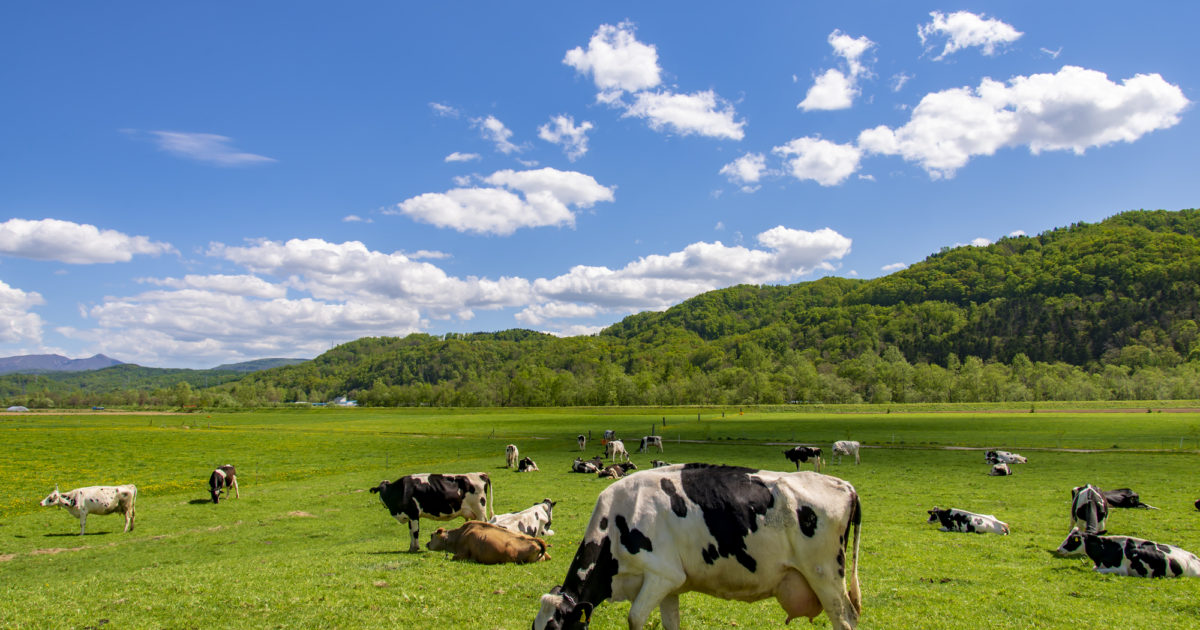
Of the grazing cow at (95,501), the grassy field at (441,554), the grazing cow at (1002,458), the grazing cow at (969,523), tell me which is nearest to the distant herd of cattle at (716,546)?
the grassy field at (441,554)

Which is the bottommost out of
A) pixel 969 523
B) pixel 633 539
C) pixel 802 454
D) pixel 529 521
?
pixel 802 454

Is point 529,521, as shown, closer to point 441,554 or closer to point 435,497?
point 441,554

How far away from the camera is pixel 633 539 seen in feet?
22.0

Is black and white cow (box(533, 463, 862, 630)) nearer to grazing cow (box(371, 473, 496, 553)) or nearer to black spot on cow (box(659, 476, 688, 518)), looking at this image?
black spot on cow (box(659, 476, 688, 518))

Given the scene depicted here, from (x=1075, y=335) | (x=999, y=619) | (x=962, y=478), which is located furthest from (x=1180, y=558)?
(x=1075, y=335)

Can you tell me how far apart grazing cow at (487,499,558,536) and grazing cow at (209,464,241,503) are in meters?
16.1

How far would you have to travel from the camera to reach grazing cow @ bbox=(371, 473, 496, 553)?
15367 millimetres

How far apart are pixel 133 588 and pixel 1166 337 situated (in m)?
219

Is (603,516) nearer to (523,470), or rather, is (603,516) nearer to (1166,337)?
(523,470)

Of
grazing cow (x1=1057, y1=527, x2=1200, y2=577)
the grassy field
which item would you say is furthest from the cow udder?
grazing cow (x1=1057, y1=527, x2=1200, y2=577)

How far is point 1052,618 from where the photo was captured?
867 centimetres

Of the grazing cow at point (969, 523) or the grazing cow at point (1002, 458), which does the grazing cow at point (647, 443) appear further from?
the grazing cow at point (969, 523)

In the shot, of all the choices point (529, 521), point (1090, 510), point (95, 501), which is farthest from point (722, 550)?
point (95, 501)

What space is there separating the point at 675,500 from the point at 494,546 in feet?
24.3
